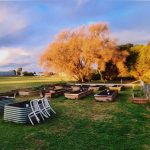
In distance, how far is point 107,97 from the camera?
1875 cm

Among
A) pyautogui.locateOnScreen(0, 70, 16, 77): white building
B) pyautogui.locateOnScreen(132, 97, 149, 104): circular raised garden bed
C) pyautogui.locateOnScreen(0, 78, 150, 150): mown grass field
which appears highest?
pyautogui.locateOnScreen(0, 70, 16, 77): white building

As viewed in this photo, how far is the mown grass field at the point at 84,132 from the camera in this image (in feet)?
28.8

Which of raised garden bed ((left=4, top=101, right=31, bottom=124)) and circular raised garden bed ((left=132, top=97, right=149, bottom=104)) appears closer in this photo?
raised garden bed ((left=4, top=101, right=31, bottom=124))

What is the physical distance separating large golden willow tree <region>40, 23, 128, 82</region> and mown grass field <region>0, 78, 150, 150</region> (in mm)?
23111

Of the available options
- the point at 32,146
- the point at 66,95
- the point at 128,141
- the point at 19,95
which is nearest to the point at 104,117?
the point at 128,141

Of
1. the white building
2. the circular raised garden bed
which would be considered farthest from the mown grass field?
the white building

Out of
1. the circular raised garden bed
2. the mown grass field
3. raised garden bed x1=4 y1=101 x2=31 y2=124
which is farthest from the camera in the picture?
the circular raised garden bed

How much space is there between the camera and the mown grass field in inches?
346

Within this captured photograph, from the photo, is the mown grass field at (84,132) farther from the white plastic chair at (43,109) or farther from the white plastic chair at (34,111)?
the white plastic chair at (34,111)

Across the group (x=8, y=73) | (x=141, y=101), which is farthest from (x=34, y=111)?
(x=8, y=73)

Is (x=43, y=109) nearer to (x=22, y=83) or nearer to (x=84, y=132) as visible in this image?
(x=84, y=132)

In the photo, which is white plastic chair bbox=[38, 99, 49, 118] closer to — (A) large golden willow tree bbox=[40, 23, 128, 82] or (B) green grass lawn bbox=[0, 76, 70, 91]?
(B) green grass lawn bbox=[0, 76, 70, 91]

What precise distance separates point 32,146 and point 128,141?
3233 mm

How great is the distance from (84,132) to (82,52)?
28308 millimetres
